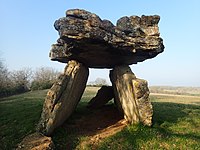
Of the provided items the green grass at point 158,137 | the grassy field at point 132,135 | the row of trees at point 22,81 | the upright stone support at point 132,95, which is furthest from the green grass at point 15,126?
the row of trees at point 22,81

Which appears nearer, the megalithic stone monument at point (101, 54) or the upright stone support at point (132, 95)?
the megalithic stone monument at point (101, 54)

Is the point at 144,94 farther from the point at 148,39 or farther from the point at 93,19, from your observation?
the point at 93,19

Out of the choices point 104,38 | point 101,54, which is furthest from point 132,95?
point 104,38

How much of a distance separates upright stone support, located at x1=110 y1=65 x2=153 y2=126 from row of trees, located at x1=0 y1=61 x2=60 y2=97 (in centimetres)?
3808

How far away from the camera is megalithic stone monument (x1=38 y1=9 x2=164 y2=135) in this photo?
14.0 meters

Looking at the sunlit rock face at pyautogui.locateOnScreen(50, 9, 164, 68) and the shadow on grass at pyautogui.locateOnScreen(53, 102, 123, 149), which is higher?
the sunlit rock face at pyautogui.locateOnScreen(50, 9, 164, 68)

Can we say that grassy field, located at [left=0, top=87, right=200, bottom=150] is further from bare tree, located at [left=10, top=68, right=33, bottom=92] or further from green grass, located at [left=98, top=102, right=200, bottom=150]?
bare tree, located at [left=10, top=68, right=33, bottom=92]

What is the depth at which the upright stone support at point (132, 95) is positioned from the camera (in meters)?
14.4

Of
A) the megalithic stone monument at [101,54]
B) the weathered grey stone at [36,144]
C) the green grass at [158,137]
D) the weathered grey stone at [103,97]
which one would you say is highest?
the megalithic stone monument at [101,54]

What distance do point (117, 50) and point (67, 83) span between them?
367cm

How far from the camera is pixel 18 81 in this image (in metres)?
55.3

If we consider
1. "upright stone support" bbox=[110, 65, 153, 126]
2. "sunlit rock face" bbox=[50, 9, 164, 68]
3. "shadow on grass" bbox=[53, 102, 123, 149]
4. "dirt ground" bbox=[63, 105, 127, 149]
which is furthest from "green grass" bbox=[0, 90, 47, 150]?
"upright stone support" bbox=[110, 65, 153, 126]

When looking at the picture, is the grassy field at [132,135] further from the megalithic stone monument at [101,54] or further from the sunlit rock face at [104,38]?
the sunlit rock face at [104,38]

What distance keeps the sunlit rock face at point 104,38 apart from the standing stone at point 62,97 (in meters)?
0.95
